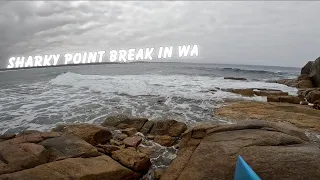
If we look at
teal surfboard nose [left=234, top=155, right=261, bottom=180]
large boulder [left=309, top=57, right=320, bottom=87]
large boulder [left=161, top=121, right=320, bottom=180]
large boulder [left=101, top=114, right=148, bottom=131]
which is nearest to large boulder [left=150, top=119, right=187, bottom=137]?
large boulder [left=101, top=114, right=148, bottom=131]

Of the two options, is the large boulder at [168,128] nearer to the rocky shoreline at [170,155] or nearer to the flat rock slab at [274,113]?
the rocky shoreline at [170,155]

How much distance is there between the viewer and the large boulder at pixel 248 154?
3.75 m

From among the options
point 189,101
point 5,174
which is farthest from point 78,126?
point 189,101

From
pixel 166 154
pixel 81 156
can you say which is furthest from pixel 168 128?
pixel 81 156

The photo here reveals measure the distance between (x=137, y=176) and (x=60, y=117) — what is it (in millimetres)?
6055

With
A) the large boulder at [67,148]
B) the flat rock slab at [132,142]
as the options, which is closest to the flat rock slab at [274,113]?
the flat rock slab at [132,142]

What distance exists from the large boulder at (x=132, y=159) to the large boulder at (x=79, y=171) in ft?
0.60

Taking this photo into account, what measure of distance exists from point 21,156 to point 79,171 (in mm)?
1377

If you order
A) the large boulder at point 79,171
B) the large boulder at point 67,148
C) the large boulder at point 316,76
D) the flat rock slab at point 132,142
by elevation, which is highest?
the large boulder at point 316,76

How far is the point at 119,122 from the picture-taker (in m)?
8.28

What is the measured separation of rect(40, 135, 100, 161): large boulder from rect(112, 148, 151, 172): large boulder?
472 millimetres

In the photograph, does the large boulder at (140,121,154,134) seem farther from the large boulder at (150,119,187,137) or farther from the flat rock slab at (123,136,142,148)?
the flat rock slab at (123,136,142,148)

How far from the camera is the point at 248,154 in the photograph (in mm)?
4152

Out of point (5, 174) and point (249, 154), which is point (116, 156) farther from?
point (249, 154)
